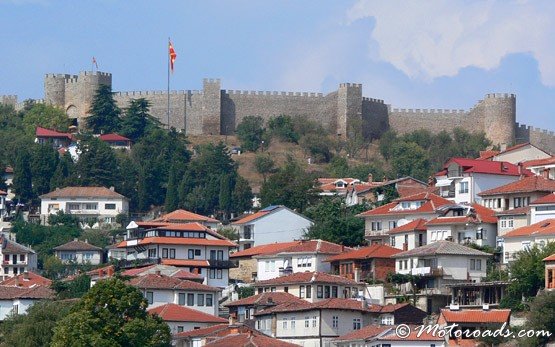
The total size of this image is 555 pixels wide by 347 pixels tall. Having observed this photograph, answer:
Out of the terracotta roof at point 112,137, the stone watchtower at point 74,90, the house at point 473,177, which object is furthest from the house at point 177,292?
the stone watchtower at point 74,90

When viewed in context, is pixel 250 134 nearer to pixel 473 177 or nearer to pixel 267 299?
pixel 473 177

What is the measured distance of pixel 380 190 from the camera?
8638 centimetres

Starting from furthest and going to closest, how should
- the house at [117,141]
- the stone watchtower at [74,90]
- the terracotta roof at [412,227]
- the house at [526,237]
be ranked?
1. the stone watchtower at [74,90]
2. the house at [117,141]
3. the terracotta roof at [412,227]
4. the house at [526,237]

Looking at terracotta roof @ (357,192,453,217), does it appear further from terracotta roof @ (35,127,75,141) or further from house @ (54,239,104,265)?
terracotta roof @ (35,127,75,141)

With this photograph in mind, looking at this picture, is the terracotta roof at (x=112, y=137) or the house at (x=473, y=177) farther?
the terracotta roof at (x=112, y=137)

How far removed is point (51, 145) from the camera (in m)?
102

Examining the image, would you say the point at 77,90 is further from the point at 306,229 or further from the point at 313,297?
the point at 313,297

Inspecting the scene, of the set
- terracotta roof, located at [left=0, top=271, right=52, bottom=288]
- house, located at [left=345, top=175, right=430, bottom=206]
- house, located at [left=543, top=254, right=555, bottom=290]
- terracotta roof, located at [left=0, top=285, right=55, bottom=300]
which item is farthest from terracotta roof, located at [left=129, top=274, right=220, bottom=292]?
house, located at [left=345, top=175, right=430, bottom=206]

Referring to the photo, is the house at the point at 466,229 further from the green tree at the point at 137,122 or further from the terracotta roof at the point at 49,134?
the terracotta roof at the point at 49,134

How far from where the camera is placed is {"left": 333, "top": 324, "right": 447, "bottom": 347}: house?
54.4 meters

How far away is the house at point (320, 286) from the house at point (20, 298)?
8853mm

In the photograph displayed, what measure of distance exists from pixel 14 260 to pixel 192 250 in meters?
12.0

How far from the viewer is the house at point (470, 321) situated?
5584 centimetres

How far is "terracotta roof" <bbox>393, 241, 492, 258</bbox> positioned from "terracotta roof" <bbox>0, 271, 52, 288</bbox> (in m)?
14.0
